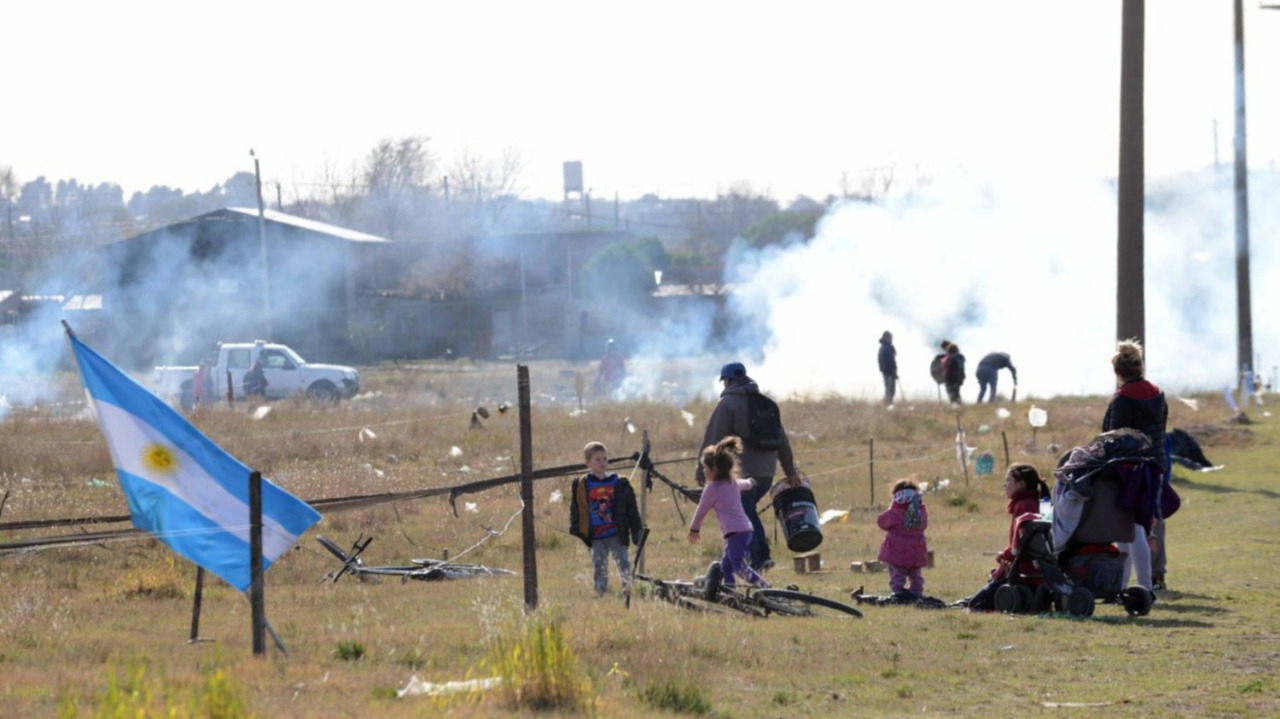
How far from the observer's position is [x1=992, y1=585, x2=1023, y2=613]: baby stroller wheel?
9.94 m

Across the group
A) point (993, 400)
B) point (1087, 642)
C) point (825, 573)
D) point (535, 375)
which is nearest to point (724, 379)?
point (825, 573)

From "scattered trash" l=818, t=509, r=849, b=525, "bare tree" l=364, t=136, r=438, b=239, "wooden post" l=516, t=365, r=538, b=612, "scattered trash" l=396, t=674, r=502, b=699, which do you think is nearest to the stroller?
"wooden post" l=516, t=365, r=538, b=612

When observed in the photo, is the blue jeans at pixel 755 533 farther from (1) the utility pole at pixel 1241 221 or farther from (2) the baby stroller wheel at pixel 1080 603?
(1) the utility pole at pixel 1241 221

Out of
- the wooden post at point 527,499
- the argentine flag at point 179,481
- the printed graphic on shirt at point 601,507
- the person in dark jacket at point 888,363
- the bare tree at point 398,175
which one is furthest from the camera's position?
the bare tree at point 398,175

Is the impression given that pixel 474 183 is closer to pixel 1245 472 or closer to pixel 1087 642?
pixel 1245 472

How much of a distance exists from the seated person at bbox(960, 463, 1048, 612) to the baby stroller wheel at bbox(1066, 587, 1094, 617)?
0.37m

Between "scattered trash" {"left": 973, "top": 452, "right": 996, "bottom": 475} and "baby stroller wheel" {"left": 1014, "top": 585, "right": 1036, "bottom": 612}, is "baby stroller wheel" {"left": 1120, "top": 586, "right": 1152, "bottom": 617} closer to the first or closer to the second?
"baby stroller wheel" {"left": 1014, "top": 585, "right": 1036, "bottom": 612}

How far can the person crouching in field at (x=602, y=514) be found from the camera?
10.4 meters

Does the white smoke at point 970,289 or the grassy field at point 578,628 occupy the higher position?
the white smoke at point 970,289

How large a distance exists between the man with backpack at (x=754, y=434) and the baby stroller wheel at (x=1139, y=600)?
10.2 ft

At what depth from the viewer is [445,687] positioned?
21.9ft

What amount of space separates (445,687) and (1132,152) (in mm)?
14756

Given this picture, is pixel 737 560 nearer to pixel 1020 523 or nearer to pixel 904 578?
pixel 904 578

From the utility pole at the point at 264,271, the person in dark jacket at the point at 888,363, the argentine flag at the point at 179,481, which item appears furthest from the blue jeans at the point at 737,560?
the utility pole at the point at 264,271
